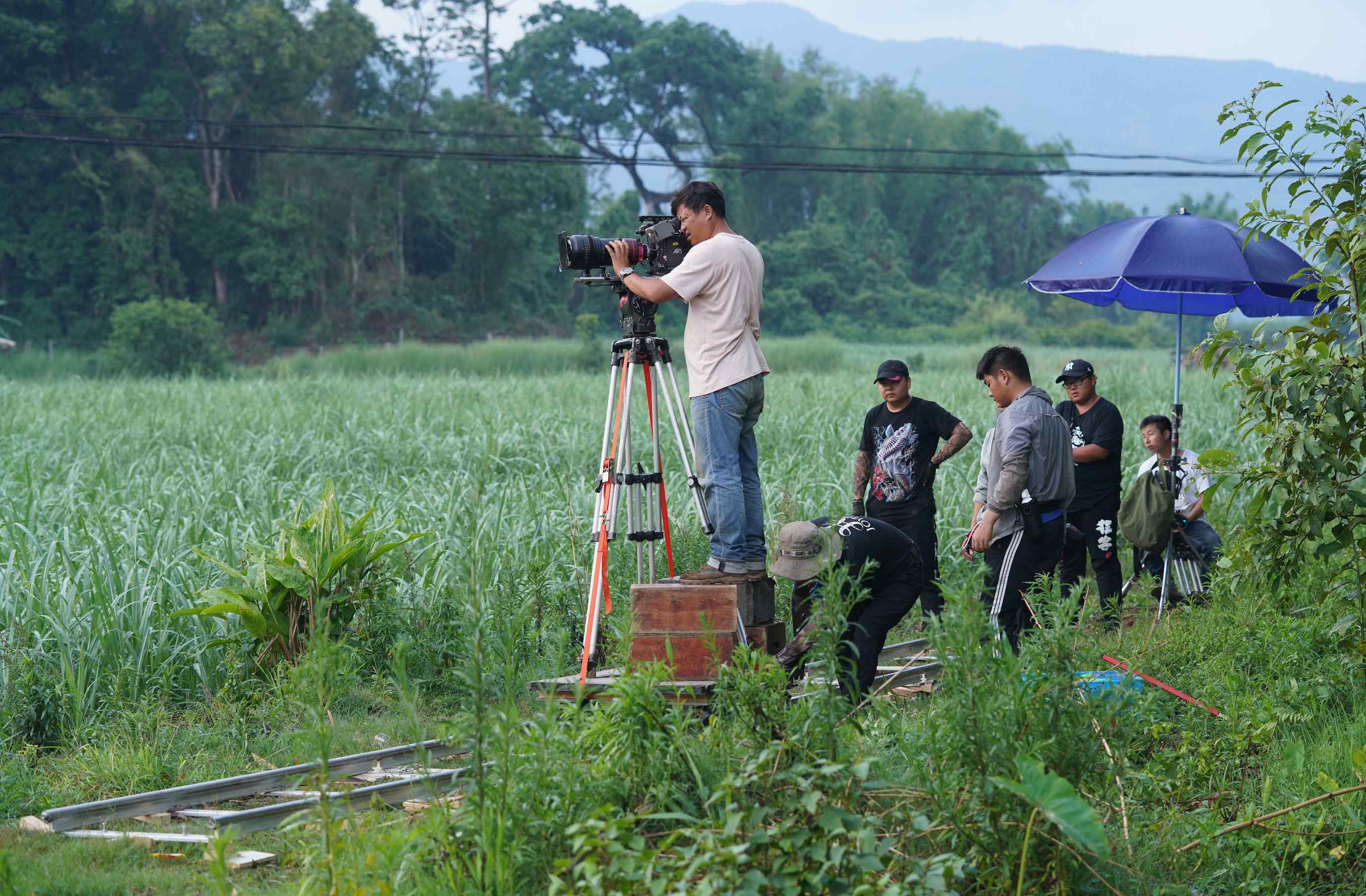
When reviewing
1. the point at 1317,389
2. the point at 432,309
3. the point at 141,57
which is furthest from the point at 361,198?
the point at 1317,389

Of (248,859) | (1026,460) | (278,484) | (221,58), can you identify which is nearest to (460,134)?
(221,58)

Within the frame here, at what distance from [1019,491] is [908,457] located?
1.06 m

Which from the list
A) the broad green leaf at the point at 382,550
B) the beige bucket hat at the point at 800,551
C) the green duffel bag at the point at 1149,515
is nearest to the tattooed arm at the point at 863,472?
the green duffel bag at the point at 1149,515

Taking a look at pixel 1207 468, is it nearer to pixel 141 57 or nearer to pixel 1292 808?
pixel 1292 808

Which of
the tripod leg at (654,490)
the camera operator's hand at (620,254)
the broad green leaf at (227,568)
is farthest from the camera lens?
the broad green leaf at (227,568)

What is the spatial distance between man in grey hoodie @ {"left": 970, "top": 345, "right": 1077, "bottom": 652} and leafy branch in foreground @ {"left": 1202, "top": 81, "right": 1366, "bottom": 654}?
992mm

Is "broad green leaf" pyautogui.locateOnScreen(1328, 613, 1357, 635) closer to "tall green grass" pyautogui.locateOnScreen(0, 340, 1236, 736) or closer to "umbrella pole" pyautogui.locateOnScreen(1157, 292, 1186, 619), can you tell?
"tall green grass" pyautogui.locateOnScreen(0, 340, 1236, 736)

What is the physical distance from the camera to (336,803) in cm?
393

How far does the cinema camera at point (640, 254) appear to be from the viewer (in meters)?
5.04

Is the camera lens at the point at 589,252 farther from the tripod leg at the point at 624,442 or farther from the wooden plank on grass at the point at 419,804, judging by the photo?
the wooden plank on grass at the point at 419,804

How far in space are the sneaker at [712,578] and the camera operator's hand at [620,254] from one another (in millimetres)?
1310

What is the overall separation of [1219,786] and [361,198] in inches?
1639

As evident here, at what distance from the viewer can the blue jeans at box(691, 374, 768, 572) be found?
482 cm

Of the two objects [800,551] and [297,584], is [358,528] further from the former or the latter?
[800,551]
